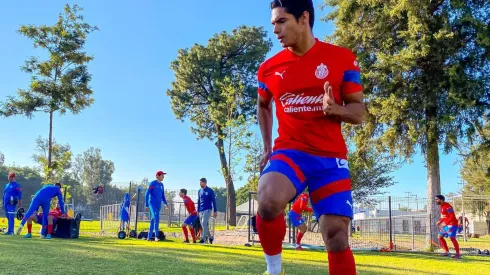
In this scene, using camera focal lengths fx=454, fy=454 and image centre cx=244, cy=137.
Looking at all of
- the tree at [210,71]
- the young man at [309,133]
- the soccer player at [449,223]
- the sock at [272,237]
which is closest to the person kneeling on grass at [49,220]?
the soccer player at [449,223]

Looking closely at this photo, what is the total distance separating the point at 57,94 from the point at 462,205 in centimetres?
2253

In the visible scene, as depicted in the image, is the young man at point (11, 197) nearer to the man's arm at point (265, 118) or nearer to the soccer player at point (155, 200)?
the soccer player at point (155, 200)

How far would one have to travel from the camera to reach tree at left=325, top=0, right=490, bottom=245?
18688mm

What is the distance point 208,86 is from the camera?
4681 centimetres

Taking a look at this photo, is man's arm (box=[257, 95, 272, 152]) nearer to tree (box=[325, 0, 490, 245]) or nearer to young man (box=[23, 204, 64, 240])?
young man (box=[23, 204, 64, 240])

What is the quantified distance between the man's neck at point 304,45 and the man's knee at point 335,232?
1.20 m

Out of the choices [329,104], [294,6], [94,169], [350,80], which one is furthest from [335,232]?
[94,169]

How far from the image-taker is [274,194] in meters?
2.87

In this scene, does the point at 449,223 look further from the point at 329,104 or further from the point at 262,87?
the point at 329,104

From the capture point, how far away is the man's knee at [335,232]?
2848 millimetres

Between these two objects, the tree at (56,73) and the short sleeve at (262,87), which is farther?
the tree at (56,73)

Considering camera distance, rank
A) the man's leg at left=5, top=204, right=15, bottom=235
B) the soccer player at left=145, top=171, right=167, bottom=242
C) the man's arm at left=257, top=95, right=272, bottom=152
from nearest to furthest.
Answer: the man's arm at left=257, top=95, right=272, bottom=152 → the soccer player at left=145, top=171, right=167, bottom=242 → the man's leg at left=5, top=204, right=15, bottom=235

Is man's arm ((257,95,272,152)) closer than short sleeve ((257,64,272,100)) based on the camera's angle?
→ No

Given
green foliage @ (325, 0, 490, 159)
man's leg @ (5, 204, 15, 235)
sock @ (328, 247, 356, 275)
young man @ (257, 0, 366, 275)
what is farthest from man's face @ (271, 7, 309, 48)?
green foliage @ (325, 0, 490, 159)
